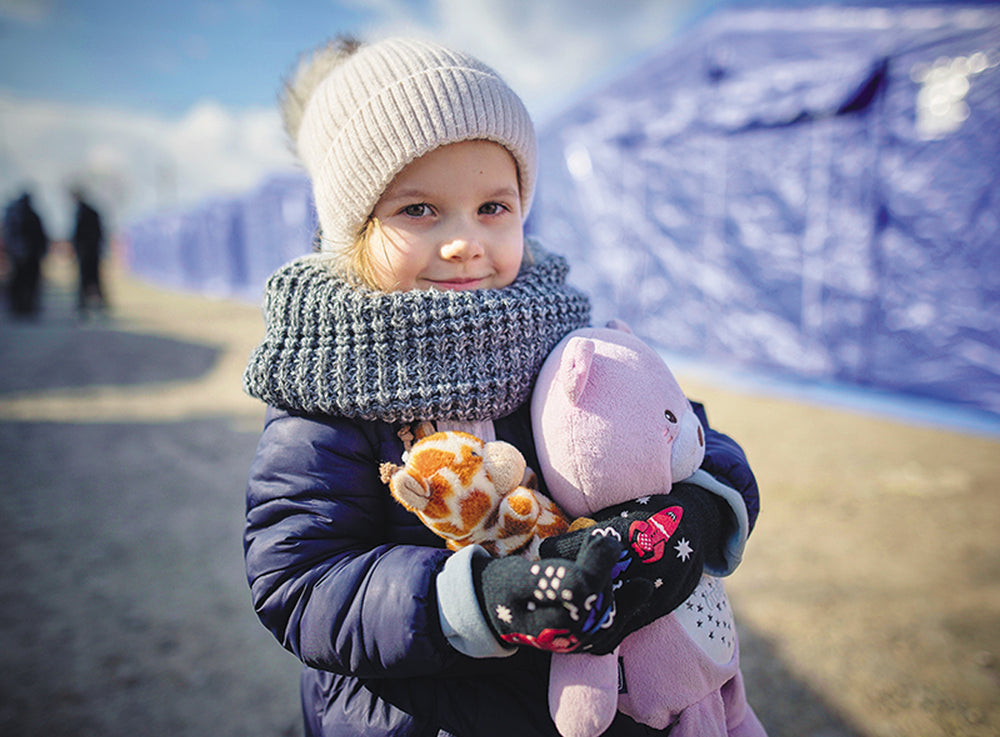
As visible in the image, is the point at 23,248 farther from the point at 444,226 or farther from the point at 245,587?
the point at 444,226

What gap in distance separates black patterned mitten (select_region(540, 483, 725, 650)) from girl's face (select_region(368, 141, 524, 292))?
1.63 ft

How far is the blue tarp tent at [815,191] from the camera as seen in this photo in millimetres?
4078

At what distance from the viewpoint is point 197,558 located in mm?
2697

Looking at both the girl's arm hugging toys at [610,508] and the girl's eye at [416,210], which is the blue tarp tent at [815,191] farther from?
the girl's eye at [416,210]

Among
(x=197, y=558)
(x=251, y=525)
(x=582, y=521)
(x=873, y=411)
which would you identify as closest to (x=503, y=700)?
(x=582, y=521)

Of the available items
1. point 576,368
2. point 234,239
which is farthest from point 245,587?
point 234,239

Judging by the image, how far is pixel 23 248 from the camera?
945 centimetres

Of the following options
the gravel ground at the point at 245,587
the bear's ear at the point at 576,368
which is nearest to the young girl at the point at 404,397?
the bear's ear at the point at 576,368

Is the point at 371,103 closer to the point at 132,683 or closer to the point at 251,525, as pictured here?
the point at 251,525

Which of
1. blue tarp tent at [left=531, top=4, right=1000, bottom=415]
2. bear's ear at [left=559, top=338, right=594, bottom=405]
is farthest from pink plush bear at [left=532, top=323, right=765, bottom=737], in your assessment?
blue tarp tent at [left=531, top=4, right=1000, bottom=415]

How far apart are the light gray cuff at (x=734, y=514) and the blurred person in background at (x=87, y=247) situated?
12325mm

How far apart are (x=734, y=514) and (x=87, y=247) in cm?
1248

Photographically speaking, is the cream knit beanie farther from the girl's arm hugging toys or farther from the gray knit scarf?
the girl's arm hugging toys

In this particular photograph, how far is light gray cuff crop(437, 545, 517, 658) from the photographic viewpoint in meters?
0.75
